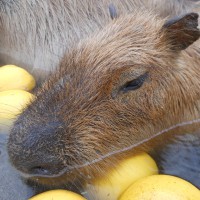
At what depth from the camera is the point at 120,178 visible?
384 cm

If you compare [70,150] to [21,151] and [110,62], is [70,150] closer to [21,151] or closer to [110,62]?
[21,151]

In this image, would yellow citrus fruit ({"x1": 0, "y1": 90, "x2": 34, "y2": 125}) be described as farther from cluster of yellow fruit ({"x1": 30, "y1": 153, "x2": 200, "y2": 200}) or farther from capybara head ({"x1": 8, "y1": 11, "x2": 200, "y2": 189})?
cluster of yellow fruit ({"x1": 30, "y1": 153, "x2": 200, "y2": 200})

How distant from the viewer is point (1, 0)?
6.14 metres

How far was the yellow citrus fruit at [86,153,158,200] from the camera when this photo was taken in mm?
3776

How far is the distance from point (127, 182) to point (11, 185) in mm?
944

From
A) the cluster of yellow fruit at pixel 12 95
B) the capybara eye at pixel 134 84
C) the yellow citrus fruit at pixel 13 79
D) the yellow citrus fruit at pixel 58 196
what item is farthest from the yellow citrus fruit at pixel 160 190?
the yellow citrus fruit at pixel 13 79

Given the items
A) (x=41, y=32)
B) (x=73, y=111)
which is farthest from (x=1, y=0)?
(x=73, y=111)

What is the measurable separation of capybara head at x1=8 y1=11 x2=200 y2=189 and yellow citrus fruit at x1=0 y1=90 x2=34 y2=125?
356 mm

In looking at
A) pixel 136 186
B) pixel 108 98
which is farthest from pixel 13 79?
pixel 136 186

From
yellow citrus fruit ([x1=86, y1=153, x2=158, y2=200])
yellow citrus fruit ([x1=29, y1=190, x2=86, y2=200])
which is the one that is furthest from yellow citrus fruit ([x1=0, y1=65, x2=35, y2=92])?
yellow citrus fruit ([x1=29, y1=190, x2=86, y2=200])

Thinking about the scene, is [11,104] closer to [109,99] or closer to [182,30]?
[109,99]

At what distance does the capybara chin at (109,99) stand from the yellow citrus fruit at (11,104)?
38 cm

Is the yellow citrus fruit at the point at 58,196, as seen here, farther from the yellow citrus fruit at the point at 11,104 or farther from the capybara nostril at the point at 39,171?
the yellow citrus fruit at the point at 11,104

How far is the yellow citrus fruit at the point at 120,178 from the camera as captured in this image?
3776mm
